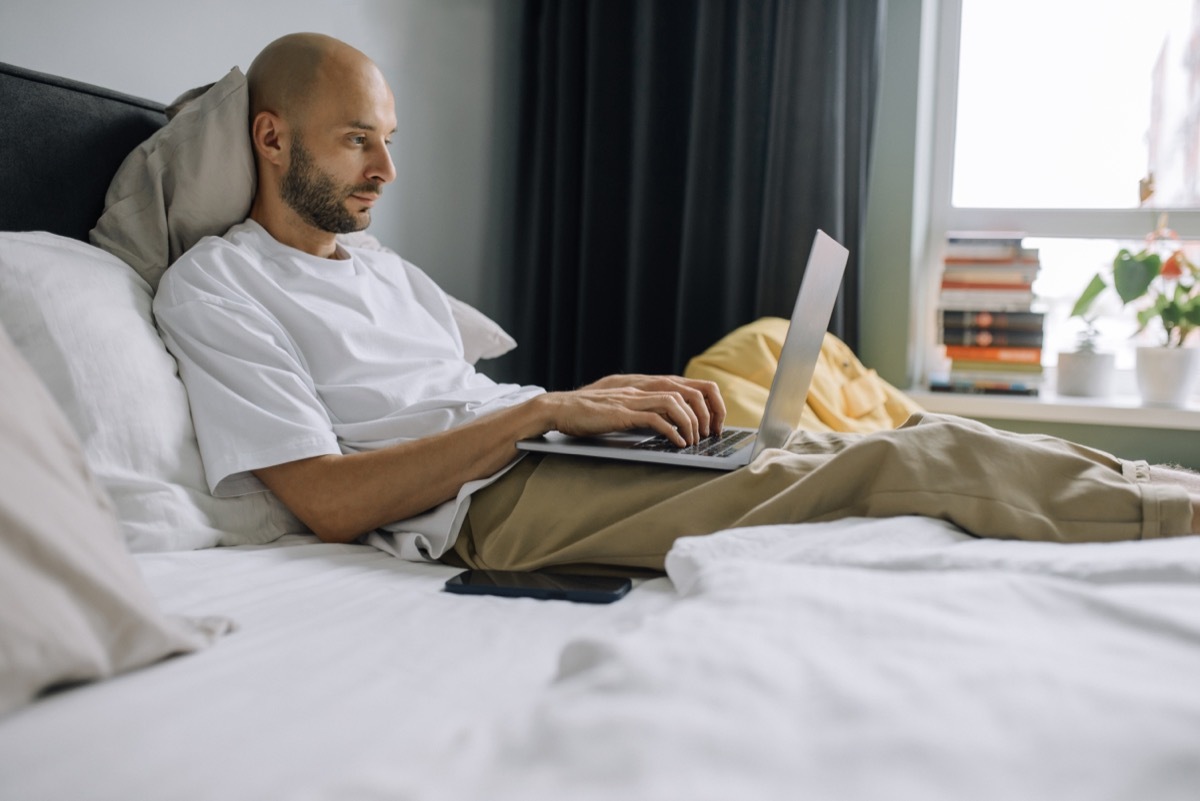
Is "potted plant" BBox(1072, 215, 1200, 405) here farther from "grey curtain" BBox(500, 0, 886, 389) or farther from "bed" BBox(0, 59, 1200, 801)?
"bed" BBox(0, 59, 1200, 801)

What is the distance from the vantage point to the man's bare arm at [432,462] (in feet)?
3.87

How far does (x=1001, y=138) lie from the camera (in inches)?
111

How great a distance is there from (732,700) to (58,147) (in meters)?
1.21

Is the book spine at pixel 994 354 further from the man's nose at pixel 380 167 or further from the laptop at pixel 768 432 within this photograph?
the man's nose at pixel 380 167

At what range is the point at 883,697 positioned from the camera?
19.5 inches

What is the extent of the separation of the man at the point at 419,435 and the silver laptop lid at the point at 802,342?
5cm

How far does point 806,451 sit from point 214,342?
77 cm

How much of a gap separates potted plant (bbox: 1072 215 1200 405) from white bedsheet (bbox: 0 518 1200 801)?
1.88 meters

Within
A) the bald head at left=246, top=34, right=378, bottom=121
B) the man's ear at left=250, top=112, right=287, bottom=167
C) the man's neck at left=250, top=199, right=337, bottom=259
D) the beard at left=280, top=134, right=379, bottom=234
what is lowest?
the man's neck at left=250, top=199, right=337, bottom=259

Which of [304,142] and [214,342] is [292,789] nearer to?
[214,342]

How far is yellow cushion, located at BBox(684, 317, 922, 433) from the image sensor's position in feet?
6.68

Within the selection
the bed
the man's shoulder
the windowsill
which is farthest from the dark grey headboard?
the windowsill

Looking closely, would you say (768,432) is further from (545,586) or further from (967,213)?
(967,213)

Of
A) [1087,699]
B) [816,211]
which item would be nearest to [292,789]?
[1087,699]
